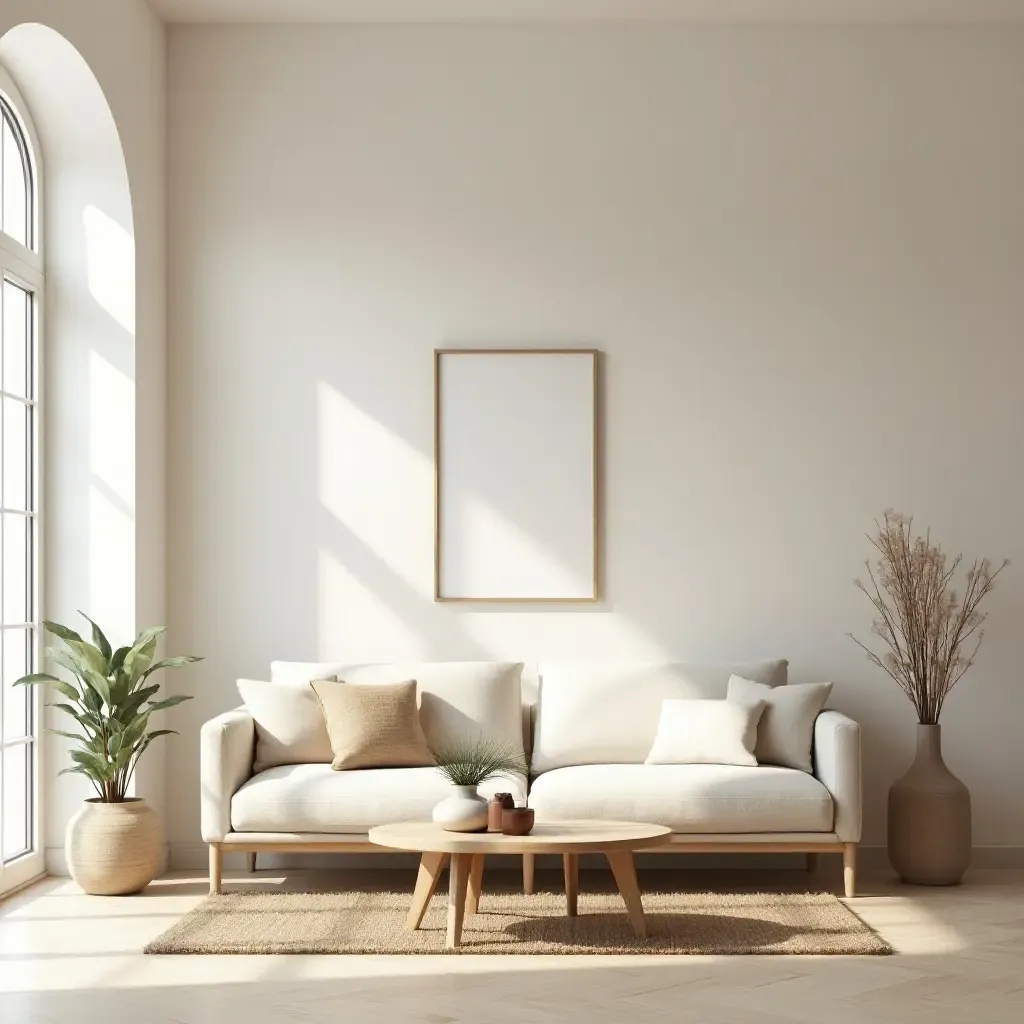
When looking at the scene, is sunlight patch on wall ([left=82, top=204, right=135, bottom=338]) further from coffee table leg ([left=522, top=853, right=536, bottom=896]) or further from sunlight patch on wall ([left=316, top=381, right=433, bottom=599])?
coffee table leg ([left=522, top=853, right=536, bottom=896])

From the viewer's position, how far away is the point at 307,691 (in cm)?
589

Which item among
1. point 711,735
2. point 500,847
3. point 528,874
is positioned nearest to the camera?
point 500,847

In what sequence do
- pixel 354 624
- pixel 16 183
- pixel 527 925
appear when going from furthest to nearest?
pixel 354 624 < pixel 16 183 < pixel 527 925

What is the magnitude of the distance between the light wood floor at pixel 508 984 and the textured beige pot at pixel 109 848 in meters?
0.42

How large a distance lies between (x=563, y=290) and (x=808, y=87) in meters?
1.43

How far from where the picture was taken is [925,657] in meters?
5.96

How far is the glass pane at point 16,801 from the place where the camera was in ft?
18.7

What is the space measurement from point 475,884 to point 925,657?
2190 mm

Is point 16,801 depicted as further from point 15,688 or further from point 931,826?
point 931,826

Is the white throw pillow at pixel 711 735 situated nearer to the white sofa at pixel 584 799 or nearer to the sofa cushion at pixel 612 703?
the white sofa at pixel 584 799

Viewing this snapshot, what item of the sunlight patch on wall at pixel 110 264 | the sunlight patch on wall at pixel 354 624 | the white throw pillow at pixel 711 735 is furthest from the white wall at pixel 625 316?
the white throw pillow at pixel 711 735

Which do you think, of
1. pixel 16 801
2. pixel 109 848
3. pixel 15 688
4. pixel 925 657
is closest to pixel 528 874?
pixel 109 848

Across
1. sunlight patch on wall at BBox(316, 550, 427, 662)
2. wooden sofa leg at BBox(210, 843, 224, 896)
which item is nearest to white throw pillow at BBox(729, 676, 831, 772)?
sunlight patch on wall at BBox(316, 550, 427, 662)

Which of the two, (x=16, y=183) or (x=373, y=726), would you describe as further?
(x=16, y=183)
